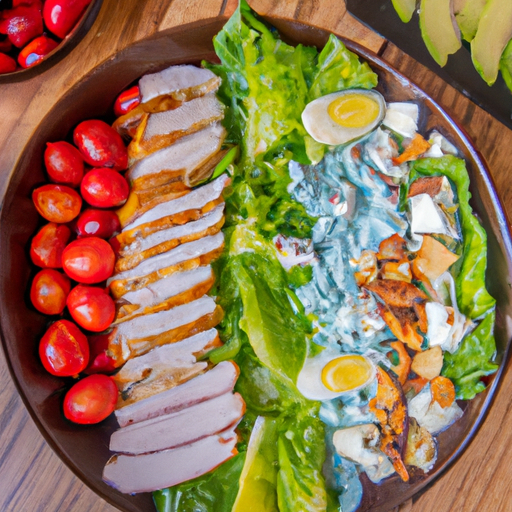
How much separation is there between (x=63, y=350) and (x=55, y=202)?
0.58 m

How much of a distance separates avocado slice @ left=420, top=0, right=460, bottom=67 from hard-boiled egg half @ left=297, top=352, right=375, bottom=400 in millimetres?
1304

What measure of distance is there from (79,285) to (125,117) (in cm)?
73

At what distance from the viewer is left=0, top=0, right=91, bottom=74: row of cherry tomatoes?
2.00 meters

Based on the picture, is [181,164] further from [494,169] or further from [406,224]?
[494,169]

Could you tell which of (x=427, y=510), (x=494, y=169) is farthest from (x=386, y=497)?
(x=494, y=169)

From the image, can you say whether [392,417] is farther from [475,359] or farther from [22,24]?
[22,24]

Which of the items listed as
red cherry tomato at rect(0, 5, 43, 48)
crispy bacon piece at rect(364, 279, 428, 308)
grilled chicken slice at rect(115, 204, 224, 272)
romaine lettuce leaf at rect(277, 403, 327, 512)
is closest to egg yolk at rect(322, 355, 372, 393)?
romaine lettuce leaf at rect(277, 403, 327, 512)

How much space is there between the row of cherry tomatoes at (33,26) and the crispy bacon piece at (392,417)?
1974 mm

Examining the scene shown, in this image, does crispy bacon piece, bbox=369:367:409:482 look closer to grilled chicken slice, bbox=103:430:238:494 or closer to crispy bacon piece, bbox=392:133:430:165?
grilled chicken slice, bbox=103:430:238:494

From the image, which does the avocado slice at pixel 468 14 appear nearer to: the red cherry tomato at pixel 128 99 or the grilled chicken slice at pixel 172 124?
the grilled chicken slice at pixel 172 124

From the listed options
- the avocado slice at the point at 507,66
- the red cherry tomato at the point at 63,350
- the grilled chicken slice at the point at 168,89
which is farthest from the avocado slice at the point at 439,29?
the red cherry tomato at the point at 63,350

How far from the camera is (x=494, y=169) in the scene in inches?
81.4

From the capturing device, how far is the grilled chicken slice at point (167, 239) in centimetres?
201

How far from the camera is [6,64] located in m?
2.05
